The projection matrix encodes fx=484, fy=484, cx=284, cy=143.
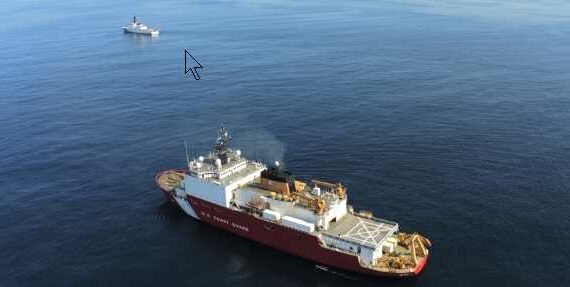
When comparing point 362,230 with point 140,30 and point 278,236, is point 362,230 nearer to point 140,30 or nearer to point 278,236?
point 278,236

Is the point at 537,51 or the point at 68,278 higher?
the point at 537,51

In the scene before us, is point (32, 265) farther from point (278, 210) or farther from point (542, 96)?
point (542, 96)

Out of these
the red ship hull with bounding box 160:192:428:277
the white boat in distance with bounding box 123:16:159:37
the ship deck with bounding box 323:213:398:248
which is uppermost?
the white boat in distance with bounding box 123:16:159:37

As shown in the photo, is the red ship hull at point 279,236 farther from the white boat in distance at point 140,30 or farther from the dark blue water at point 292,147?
the white boat in distance at point 140,30

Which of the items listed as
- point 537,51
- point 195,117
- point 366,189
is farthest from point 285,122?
point 537,51

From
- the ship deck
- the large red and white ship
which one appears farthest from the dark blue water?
the ship deck

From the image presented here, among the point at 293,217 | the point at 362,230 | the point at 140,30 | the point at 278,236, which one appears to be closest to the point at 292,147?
the point at 293,217

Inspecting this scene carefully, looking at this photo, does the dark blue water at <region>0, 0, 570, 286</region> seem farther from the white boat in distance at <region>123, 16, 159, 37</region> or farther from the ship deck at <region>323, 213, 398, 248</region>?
the white boat in distance at <region>123, 16, 159, 37</region>
